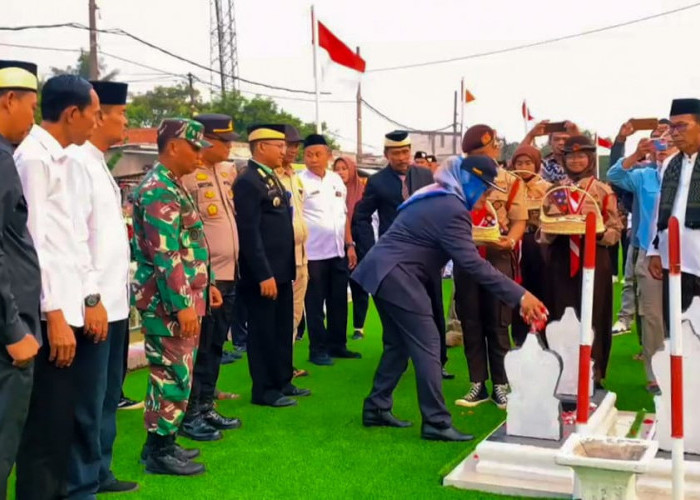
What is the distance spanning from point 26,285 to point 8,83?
0.71m

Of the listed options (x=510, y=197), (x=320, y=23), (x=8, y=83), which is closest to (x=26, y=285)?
(x=8, y=83)

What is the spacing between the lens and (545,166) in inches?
282

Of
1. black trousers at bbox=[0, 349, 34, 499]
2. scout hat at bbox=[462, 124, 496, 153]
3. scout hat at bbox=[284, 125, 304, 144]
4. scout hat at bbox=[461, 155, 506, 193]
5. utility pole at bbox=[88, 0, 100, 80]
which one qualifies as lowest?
black trousers at bbox=[0, 349, 34, 499]

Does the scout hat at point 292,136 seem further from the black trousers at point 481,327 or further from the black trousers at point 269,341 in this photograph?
the black trousers at point 481,327

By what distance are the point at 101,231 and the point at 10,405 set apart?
956 mm

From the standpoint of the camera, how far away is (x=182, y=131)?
4246 millimetres

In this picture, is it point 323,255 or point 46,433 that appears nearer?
point 46,433

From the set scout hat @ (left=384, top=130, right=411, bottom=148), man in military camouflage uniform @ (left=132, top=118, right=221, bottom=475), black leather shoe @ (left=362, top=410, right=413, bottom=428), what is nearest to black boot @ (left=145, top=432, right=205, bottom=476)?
man in military camouflage uniform @ (left=132, top=118, right=221, bottom=475)

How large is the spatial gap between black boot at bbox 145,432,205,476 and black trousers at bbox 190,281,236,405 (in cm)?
68

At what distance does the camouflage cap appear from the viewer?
425cm

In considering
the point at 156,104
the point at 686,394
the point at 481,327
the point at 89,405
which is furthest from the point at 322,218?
the point at 156,104

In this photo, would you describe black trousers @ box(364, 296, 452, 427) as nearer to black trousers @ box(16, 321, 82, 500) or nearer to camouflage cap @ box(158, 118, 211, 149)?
camouflage cap @ box(158, 118, 211, 149)

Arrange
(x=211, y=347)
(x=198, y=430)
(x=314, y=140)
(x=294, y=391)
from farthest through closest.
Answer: (x=314, y=140) < (x=294, y=391) < (x=211, y=347) < (x=198, y=430)

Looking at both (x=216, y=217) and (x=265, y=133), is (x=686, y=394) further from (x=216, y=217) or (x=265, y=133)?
(x=265, y=133)
